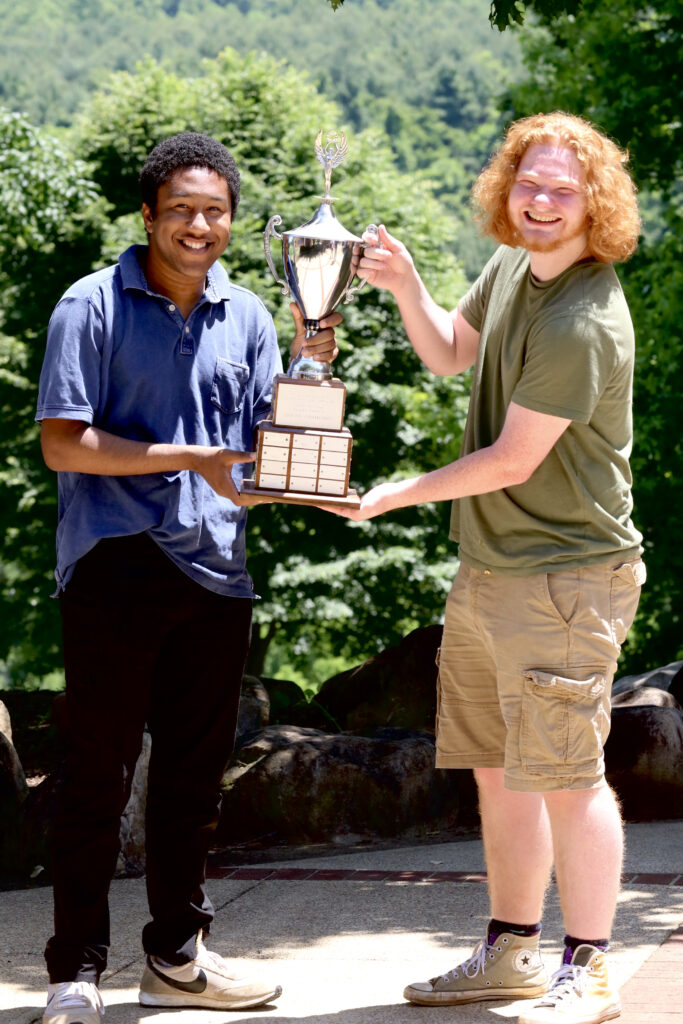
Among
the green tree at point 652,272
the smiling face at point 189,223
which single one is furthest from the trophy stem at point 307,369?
the green tree at point 652,272

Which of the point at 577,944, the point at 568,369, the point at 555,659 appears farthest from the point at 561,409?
the point at 577,944

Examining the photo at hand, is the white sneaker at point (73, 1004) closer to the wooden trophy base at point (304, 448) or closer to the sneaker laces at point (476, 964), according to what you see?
the sneaker laces at point (476, 964)

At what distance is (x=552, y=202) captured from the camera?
3238 mm

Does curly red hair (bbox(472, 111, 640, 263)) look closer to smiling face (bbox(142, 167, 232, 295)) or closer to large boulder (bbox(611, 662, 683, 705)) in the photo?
smiling face (bbox(142, 167, 232, 295))

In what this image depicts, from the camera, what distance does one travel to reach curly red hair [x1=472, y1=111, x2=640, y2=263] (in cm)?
326

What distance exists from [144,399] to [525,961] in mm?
1788

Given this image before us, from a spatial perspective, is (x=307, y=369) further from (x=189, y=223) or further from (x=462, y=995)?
(x=462, y=995)

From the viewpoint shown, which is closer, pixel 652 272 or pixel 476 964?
pixel 476 964

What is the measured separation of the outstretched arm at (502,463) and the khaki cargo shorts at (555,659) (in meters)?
0.26

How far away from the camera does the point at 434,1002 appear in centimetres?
356

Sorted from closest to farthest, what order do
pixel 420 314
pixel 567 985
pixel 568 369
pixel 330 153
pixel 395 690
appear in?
pixel 568 369 → pixel 567 985 → pixel 420 314 → pixel 330 153 → pixel 395 690

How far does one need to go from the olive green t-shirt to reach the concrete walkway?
3.96ft

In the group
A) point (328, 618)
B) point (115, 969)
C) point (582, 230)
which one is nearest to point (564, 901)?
point (115, 969)

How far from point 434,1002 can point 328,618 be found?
56.4 ft
